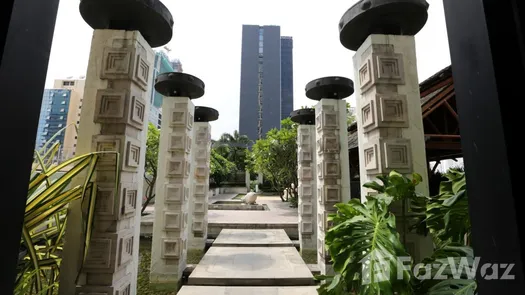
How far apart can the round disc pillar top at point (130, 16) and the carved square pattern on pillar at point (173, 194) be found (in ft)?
7.61

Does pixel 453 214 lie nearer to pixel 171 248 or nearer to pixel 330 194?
pixel 330 194

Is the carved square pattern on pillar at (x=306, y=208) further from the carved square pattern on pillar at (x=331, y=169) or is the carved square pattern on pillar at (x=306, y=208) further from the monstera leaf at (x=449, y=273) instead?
the monstera leaf at (x=449, y=273)

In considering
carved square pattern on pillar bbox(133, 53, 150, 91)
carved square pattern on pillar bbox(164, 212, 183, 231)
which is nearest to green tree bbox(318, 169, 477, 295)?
carved square pattern on pillar bbox(133, 53, 150, 91)

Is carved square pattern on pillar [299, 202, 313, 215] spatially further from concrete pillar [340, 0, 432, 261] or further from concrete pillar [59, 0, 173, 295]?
concrete pillar [59, 0, 173, 295]

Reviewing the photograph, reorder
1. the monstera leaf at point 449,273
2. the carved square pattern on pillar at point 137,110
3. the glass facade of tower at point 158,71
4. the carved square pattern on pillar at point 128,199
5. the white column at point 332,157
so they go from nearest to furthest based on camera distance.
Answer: the monstera leaf at point 449,273 → the carved square pattern on pillar at point 128,199 → the carved square pattern on pillar at point 137,110 → the white column at point 332,157 → the glass facade of tower at point 158,71

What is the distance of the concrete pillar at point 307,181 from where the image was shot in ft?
17.5

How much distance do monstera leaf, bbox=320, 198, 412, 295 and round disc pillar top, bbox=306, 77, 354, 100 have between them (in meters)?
2.64

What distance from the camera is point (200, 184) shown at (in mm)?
5730

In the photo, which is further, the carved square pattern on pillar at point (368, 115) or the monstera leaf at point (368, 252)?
the carved square pattern on pillar at point (368, 115)

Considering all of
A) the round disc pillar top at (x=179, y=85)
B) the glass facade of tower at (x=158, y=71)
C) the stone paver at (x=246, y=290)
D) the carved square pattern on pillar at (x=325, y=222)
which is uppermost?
the glass facade of tower at (x=158, y=71)

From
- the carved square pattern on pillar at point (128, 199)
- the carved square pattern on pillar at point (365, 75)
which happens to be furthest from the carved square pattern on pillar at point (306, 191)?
the carved square pattern on pillar at point (128, 199)

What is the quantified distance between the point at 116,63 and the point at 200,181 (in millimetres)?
4049

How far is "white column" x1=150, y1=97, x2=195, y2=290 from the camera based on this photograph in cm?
363

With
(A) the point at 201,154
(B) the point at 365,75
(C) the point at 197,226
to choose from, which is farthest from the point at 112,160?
(C) the point at 197,226
